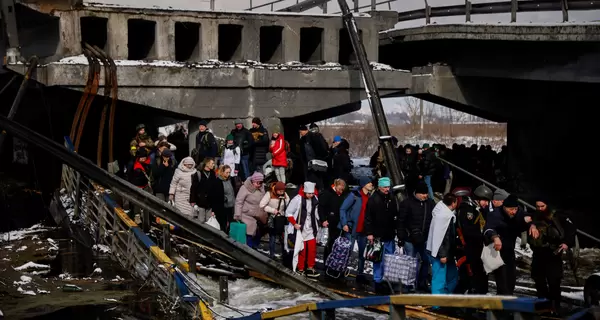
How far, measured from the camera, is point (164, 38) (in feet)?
75.9

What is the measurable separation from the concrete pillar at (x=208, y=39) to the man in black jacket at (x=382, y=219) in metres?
11.3

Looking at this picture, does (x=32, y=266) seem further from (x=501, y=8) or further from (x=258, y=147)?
(x=501, y=8)

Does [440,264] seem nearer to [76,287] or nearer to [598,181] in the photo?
[76,287]

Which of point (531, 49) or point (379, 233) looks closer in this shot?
point (379, 233)

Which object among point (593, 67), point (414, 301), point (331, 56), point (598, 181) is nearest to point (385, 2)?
point (331, 56)

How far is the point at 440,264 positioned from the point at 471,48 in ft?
47.1

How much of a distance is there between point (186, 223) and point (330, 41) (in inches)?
593

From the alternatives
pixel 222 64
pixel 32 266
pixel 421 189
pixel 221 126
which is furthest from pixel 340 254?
pixel 222 64

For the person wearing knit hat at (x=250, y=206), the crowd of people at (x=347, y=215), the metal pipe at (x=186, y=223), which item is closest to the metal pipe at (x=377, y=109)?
A: the crowd of people at (x=347, y=215)

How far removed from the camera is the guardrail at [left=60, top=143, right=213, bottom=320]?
10258 mm

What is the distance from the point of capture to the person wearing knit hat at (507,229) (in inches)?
456

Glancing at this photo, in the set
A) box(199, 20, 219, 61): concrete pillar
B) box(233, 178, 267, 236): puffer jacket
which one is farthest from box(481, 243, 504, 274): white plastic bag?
box(199, 20, 219, 61): concrete pillar

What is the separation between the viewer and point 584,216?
992 inches

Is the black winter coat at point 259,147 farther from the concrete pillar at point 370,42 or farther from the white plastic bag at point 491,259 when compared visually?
the white plastic bag at point 491,259
